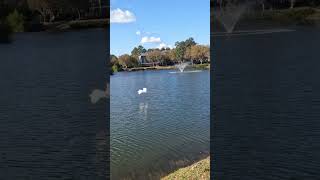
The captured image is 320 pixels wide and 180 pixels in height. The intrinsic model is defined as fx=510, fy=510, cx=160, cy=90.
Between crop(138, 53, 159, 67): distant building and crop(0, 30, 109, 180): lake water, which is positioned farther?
crop(138, 53, 159, 67): distant building

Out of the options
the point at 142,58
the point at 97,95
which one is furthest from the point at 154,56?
the point at 97,95

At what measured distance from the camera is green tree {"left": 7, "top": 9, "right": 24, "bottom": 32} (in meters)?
18.0

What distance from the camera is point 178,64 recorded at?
57.8 ft

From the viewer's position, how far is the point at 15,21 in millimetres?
18734

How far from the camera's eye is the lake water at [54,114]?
5.07m
